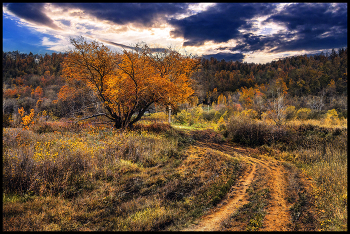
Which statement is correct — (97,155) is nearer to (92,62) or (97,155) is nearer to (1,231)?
(1,231)

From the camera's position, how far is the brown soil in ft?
13.8

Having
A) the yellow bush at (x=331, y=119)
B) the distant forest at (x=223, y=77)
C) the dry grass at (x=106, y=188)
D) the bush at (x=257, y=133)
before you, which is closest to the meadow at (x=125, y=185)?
the dry grass at (x=106, y=188)

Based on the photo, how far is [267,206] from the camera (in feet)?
16.8

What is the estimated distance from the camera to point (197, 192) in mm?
5895

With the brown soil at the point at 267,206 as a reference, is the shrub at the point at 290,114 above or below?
above

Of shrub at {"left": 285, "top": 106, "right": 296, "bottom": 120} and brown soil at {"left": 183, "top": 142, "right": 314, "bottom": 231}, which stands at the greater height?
shrub at {"left": 285, "top": 106, "right": 296, "bottom": 120}

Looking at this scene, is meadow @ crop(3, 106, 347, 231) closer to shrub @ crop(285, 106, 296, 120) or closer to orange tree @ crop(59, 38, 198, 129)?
orange tree @ crop(59, 38, 198, 129)

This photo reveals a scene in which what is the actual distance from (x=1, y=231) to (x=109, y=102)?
1130 cm

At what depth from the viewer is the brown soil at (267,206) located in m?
4.21

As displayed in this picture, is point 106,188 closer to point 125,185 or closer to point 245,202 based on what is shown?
point 125,185

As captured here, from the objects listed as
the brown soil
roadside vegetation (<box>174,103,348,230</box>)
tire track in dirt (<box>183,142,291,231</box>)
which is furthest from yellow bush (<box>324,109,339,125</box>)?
tire track in dirt (<box>183,142,291,231</box>)

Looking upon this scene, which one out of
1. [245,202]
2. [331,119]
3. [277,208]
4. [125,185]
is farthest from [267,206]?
[331,119]

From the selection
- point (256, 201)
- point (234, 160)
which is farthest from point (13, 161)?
point (234, 160)

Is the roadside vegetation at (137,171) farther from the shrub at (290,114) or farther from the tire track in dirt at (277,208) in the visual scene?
the shrub at (290,114)
